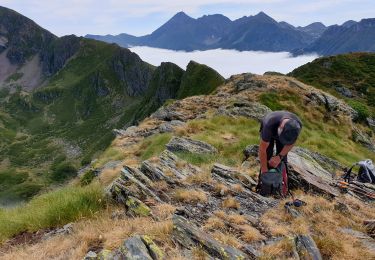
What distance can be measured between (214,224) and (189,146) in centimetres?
A: 1131

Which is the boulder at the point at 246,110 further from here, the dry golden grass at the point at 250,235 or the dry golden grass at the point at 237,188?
the dry golden grass at the point at 250,235

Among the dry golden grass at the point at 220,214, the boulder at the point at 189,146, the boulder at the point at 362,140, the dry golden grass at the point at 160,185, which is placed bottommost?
the boulder at the point at 362,140

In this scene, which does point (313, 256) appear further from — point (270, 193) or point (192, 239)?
point (270, 193)

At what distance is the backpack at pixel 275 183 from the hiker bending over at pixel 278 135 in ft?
0.26

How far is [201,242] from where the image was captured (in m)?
8.99

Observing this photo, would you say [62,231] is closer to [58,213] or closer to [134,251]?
[58,213]

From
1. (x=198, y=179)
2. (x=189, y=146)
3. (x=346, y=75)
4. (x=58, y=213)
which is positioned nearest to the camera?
(x=58, y=213)

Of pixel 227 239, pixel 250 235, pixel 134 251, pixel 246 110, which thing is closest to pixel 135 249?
pixel 134 251

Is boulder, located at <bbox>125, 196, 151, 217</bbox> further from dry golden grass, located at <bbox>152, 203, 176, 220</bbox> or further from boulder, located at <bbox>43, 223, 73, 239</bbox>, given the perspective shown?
boulder, located at <bbox>43, 223, 73, 239</bbox>

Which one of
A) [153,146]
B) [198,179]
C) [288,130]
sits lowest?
[153,146]

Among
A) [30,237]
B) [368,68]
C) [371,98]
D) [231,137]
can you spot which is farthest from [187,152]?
[368,68]

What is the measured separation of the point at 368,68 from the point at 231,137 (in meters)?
118

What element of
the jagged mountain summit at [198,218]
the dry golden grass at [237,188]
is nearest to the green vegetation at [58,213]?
the jagged mountain summit at [198,218]

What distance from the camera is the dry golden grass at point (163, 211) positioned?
34.7 ft
